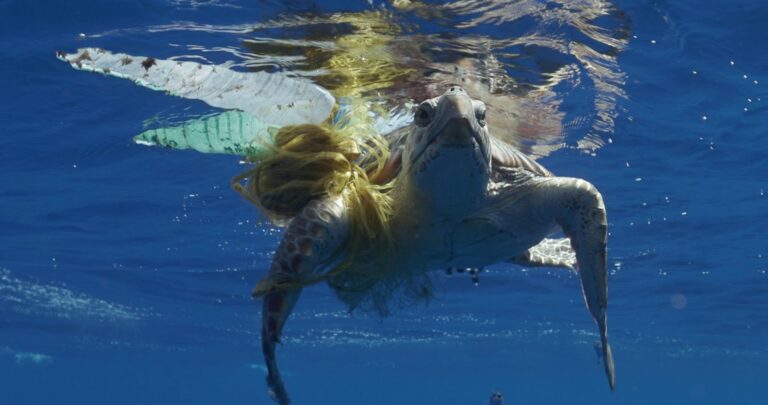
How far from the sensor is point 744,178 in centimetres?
1418

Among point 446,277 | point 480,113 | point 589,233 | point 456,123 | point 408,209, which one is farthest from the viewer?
point 446,277

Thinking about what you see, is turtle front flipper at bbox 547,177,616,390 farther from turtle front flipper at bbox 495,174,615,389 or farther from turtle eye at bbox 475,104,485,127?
turtle eye at bbox 475,104,485,127

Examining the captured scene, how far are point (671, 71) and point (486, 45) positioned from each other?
3.31m

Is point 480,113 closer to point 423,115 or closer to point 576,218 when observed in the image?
point 423,115

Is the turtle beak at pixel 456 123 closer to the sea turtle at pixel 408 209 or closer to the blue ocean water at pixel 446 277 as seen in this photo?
the sea turtle at pixel 408 209

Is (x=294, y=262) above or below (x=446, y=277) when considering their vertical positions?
above

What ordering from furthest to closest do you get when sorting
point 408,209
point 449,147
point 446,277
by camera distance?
point 446,277
point 408,209
point 449,147

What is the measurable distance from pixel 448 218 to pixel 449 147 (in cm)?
89

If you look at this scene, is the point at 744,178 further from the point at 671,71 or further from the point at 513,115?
the point at 513,115

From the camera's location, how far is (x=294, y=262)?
4.63m

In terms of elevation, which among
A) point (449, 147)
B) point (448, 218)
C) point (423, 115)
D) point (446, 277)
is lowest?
point (446, 277)

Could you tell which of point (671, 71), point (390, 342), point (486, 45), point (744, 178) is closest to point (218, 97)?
point (486, 45)

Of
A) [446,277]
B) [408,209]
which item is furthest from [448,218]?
[446,277]

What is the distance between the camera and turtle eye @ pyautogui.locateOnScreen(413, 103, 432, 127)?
4598mm
